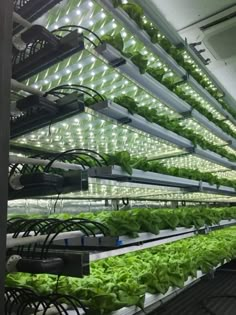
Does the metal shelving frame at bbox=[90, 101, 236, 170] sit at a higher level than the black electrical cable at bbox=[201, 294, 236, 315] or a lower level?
higher

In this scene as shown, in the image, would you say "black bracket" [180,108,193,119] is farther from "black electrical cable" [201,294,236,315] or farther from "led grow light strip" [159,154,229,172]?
"black electrical cable" [201,294,236,315]

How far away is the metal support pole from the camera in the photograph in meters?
0.82

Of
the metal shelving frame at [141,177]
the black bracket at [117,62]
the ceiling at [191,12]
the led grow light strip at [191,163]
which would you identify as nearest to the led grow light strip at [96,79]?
the black bracket at [117,62]

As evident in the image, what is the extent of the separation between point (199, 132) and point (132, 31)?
87.0 inches

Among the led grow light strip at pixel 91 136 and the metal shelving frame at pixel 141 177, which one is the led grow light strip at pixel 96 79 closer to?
the led grow light strip at pixel 91 136

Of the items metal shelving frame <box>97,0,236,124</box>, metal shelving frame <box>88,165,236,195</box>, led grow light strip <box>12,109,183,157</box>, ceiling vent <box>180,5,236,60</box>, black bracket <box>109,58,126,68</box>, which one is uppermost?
ceiling vent <box>180,5,236,60</box>

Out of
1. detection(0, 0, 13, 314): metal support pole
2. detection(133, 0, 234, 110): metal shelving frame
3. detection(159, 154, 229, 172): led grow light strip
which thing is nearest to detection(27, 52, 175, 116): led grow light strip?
detection(133, 0, 234, 110): metal shelving frame

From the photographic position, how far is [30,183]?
1196 millimetres

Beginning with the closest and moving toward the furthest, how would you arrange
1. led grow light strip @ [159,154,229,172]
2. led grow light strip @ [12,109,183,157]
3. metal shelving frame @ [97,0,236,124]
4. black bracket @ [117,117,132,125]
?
led grow light strip @ [12,109,183,157] → metal shelving frame @ [97,0,236,124] → black bracket @ [117,117,132,125] → led grow light strip @ [159,154,229,172]

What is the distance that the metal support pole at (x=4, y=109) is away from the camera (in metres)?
0.82

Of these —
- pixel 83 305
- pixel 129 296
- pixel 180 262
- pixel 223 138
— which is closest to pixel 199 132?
pixel 223 138

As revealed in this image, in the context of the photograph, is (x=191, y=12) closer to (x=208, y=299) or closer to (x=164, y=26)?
(x=164, y=26)

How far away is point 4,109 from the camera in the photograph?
2.84 feet

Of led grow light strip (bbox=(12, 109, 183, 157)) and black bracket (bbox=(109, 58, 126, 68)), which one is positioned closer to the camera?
led grow light strip (bbox=(12, 109, 183, 157))
